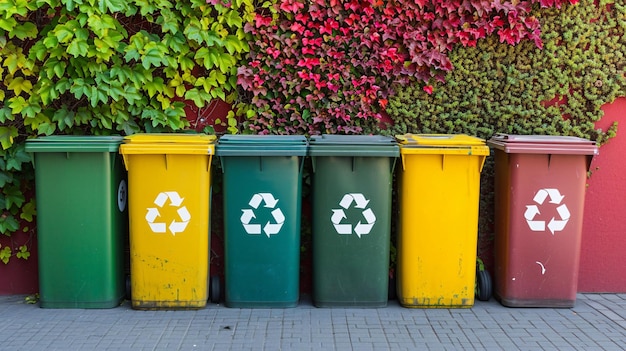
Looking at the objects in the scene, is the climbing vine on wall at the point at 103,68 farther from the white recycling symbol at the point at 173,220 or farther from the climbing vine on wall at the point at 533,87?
the climbing vine on wall at the point at 533,87

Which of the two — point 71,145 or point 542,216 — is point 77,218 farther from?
point 542,216

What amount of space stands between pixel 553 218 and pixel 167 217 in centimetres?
315

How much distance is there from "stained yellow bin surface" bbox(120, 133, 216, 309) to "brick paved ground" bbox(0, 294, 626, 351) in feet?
0.67

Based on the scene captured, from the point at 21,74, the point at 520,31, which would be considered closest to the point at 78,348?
the point at 21,74

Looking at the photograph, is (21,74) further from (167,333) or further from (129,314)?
(167,333)

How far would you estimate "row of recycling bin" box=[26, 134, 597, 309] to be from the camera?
5.25m

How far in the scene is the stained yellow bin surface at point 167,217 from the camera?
206 inches

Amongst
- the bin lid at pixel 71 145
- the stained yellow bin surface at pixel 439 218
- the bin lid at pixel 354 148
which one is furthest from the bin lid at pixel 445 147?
the bin lid at pixel 71 145

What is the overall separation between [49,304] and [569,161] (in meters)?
4.42

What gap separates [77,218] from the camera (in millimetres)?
5262

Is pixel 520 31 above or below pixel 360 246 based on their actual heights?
above

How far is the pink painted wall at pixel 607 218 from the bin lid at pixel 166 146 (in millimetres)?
3547

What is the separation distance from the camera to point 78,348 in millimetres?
4637

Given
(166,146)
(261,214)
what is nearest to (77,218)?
(166,146)
